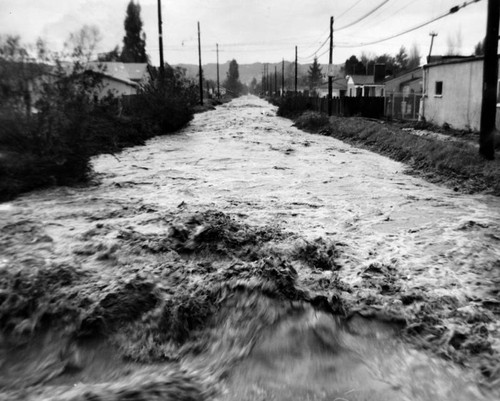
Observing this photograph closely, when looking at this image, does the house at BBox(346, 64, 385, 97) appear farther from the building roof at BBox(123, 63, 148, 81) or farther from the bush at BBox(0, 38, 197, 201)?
the bush at BBox(0, 38, 197, 201)

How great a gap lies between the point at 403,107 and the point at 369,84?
96.0ft

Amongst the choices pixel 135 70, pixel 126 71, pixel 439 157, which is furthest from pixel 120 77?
pixel 439 157

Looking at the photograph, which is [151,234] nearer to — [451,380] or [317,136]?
[451,380]

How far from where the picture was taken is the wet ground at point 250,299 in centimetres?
391

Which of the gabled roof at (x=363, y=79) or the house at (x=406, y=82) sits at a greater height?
the gabled roof at (x=363, y=79)

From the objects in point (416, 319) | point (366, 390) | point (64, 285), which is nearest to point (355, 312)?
point (416, 319)

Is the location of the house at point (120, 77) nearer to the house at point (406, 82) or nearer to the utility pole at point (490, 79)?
the utility pole at point (490, 79)

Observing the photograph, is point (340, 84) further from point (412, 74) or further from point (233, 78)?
point (233, 78)

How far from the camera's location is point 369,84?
185 feet

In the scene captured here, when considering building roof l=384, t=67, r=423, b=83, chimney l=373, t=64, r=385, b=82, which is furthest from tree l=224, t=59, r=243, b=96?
building roof l=384, t=67, r=423, b=83

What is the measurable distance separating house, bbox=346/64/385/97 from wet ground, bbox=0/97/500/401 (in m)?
48.2

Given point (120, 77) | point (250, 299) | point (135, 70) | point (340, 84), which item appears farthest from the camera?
point (340, 84)

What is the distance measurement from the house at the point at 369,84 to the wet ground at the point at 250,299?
48213 millimetres

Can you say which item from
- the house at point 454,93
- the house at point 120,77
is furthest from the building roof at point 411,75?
the house at point 120,77
